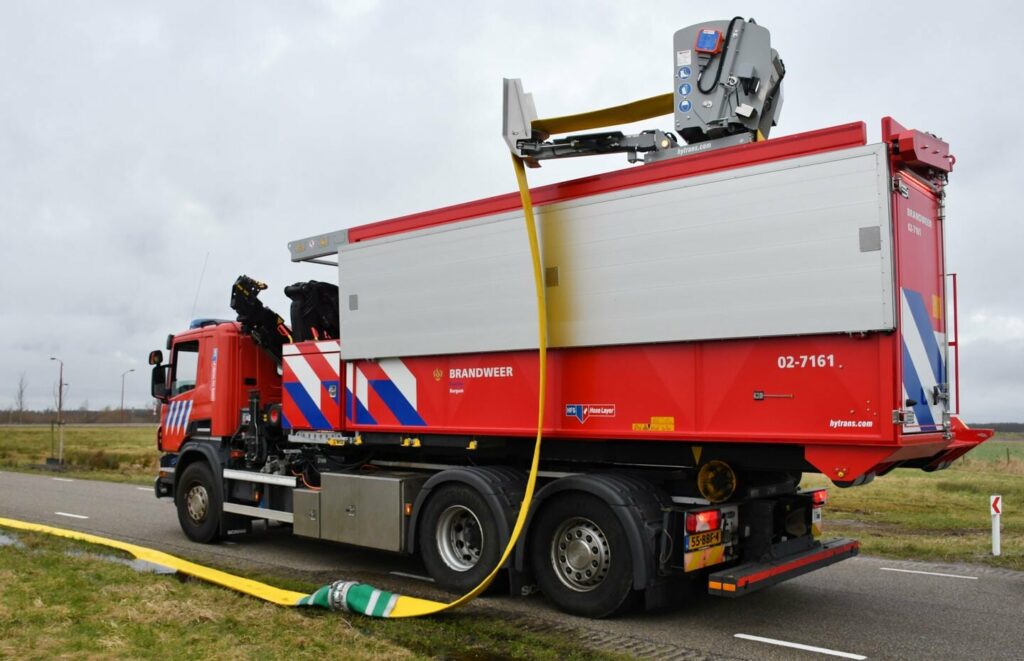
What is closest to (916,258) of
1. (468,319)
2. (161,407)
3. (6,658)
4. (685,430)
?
(685,430)

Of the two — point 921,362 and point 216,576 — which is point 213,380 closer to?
point 216,576

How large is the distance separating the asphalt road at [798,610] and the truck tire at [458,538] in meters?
0.28

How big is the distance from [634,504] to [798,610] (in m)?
2.02

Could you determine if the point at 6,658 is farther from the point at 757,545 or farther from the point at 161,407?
the point at 161,407

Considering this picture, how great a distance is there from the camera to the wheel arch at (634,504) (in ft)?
21.8

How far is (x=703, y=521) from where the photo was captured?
680 centimetres

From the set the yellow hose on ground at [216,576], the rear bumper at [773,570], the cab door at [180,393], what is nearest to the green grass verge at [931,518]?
the rear bumper at [773,570]

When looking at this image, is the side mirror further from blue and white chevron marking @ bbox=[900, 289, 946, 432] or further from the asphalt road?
blue and white chevron marking @ bbox=[900, 289, 946, 432]

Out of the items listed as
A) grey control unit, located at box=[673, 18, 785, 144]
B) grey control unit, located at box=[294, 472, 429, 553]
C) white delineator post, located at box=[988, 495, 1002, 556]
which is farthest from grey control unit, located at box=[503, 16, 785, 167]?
white delineator post, located at box=[988, 495, 1002, 556]

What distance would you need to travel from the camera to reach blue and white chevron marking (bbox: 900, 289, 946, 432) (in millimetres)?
6309

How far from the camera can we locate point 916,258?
21.7 feet

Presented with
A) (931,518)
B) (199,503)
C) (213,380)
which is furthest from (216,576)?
(931,518)

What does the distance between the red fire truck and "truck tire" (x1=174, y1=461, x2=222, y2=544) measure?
1.62 m

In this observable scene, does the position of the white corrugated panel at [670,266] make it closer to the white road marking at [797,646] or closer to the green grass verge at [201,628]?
the white road marking at [797,646]
